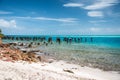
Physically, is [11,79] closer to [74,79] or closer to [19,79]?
[19,79]

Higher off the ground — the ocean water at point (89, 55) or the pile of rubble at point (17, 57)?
the pile of rubble at point (17, 57)

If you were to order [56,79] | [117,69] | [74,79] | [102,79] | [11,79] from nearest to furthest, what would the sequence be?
[11,79] → [56,79] → [74,79] → [102,79] → [117,69]

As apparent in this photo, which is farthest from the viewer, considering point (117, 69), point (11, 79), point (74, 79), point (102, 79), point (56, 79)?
point (117, 69)

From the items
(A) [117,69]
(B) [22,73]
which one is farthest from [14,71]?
(A) [117,69]

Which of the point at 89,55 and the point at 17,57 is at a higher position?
the point at 17,57

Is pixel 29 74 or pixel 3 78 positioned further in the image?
pixel 29 74

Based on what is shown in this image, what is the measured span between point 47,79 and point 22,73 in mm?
1616

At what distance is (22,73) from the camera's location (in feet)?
35.3

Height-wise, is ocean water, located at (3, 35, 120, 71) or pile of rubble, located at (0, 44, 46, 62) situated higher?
pile of rubble, located at (0, 44, 46, 62)

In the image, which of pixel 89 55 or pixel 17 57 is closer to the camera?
pixel 17 57

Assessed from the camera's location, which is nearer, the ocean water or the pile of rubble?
the pile of rubble

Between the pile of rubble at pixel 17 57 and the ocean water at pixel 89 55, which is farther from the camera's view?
the ocean water at pixel 89 55

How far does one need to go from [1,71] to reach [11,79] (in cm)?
174

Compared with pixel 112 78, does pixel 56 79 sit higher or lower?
higher
